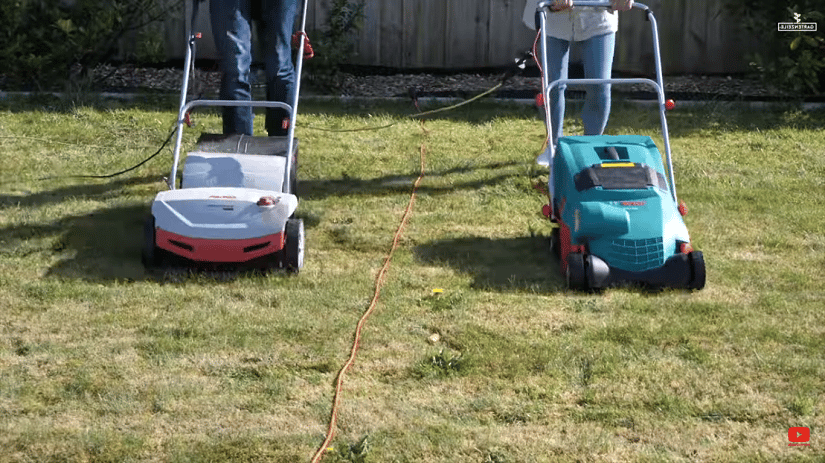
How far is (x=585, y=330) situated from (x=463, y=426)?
0.99m

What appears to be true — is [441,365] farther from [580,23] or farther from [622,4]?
[580,23]

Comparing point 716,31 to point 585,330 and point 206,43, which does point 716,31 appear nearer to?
point 206,43

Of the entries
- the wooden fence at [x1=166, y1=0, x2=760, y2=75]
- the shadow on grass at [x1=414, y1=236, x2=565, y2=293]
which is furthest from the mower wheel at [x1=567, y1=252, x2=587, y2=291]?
the wooden fence at [x1=166, y1=0, x2=760, y2=75]

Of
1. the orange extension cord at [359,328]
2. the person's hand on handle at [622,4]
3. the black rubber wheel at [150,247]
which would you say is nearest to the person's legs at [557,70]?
the person's hand on handle at [622,4]

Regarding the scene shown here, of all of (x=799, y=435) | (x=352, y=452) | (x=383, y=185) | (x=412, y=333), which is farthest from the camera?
(x=383, y=185)

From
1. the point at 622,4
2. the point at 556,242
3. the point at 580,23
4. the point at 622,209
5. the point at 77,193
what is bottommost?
the point at 77,193

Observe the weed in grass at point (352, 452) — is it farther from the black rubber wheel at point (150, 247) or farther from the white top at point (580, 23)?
the white top at point (580, 23)

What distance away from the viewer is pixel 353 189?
6.95 m

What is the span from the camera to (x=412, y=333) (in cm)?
478

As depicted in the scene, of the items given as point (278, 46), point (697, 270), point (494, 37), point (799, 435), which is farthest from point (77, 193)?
point (494, 37)

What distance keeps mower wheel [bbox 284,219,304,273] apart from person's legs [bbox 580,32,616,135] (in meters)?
1.90

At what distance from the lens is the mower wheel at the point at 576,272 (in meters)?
5.16

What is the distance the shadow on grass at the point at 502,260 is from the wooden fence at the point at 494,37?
456 cm

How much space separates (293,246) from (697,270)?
1672mm
